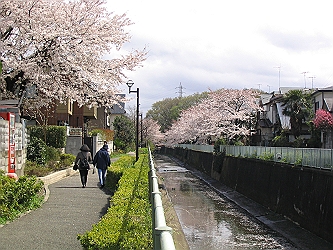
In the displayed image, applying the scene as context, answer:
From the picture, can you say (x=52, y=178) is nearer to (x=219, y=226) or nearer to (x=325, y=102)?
(x=219, y=226)

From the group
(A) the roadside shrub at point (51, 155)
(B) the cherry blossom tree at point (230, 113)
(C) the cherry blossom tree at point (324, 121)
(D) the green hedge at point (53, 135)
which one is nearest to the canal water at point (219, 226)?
(A) the roadside shrub at point (51, 155)

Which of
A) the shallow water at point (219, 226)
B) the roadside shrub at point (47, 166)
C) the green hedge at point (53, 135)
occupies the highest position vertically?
the green hedge at point (53, 135)

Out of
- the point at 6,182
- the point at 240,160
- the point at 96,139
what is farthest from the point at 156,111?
the point at 6,182

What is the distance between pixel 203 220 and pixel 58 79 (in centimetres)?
853

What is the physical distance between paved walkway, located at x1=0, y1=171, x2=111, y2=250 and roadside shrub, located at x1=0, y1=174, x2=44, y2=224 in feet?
0.64

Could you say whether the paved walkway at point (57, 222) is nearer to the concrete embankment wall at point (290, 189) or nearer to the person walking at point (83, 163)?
the person walking at point (83, 163)

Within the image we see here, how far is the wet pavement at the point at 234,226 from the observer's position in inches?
595

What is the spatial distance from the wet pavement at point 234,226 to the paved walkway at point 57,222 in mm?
3824

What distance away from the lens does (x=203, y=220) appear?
1980cm

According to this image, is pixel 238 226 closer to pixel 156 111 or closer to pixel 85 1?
pixel 85 1

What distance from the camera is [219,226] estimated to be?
1850 cm

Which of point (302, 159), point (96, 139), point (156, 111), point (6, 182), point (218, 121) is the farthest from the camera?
point (156, 111)

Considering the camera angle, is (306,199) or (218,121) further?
(218,121)

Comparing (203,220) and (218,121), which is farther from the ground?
(218,121)
